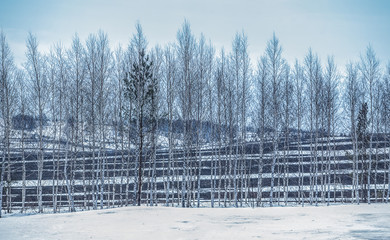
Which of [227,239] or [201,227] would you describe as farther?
[201,227]

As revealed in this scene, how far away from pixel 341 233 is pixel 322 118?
18.5m

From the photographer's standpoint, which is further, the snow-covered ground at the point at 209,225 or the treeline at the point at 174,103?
the treeline at the point at 174,103

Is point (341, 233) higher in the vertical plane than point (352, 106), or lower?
lower

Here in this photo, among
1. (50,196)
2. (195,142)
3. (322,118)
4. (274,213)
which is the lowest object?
(50,196)

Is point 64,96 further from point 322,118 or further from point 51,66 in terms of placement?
point 322,118

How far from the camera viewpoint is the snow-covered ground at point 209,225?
928 centimetres

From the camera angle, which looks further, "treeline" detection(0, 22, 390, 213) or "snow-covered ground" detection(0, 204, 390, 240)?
"treeline" detection(0, 22, 390, 213)

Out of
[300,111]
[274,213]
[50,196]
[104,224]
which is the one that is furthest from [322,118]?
[50,196]

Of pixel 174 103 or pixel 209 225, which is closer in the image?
pixel 209 225

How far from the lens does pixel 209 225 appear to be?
11102mm

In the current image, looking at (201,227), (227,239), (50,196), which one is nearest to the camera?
(227,239)

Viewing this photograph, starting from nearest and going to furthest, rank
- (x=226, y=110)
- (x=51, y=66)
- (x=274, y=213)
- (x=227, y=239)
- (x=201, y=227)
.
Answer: (x=227, y=239)
(x=201, y=227)
(x=274, y=213)
(x=51, y=66)
(x=226, y=110)

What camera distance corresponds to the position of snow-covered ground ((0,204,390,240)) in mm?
9283

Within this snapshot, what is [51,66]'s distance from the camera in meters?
23.9
